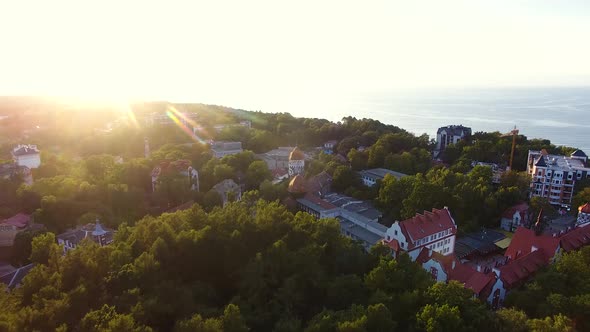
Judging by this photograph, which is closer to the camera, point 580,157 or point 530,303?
point 530,303

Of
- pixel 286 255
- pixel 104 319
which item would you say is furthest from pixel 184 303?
pixel 286 255

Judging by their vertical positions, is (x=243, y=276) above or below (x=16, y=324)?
below

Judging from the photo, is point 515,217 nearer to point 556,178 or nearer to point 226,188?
point 556,178

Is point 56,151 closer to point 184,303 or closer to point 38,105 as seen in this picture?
point 184,303

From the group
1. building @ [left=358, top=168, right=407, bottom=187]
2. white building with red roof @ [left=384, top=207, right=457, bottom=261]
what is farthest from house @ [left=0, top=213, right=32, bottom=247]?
building @ [left=358, top=168, right=407, bottom=187]

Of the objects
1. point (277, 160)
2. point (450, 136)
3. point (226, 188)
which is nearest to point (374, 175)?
point (277, 160)

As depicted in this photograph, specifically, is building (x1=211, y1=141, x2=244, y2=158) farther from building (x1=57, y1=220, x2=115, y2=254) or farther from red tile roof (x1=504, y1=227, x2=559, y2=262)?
red tile roof (x1=504, y1=227, x2=559, y2=262)
